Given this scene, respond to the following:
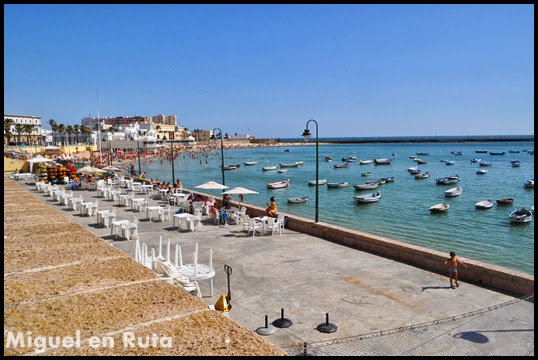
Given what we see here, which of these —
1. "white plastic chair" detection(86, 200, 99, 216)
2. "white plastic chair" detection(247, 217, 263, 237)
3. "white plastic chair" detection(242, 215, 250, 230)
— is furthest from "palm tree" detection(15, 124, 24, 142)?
"white plastic chair" detection(247, 217, 263, 237)

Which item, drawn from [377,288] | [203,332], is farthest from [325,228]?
[203,332]

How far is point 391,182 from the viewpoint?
57.5 metres

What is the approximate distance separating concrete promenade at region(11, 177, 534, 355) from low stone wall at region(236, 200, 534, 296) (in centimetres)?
30

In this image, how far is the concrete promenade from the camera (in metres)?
7.14

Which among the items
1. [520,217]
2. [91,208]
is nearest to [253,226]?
[91,208]

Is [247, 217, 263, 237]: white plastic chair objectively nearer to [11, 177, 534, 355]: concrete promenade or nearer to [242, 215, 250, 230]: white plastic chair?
[242, 215, 250, 230]: white plastic chair

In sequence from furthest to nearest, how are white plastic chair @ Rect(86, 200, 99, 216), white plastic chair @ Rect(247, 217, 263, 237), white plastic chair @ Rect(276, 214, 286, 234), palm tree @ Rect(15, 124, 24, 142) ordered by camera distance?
palm tree @ Rect(15, 124, 24, 142), white plastic chair @ Rect(86, 200, 99, 216), white plastic chair @ Rect(276, 214, 286, 234), white plastic chair @ Rect(247, 217, 263, 237)

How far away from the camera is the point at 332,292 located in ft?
29.8

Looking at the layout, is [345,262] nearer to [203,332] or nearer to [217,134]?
[203,332]

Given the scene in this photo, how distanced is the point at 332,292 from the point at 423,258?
11.0ft

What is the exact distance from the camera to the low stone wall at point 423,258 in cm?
907

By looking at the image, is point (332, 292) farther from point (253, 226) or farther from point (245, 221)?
point (245, 221)

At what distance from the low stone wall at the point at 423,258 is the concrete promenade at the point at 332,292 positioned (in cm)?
30

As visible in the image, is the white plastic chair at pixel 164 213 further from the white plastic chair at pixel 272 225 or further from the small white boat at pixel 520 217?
the small white boat at pixel 520 217
